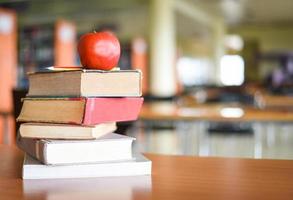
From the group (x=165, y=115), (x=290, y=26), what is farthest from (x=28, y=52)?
(x=290, y=26)

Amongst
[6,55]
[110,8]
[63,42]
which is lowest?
[6,55]

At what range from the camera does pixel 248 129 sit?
4.57m

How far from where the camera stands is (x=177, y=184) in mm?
799

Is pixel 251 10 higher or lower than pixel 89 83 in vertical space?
higher

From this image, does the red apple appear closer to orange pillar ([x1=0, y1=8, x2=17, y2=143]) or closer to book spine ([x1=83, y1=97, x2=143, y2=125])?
book spine ([x1=83, y1=97, x2=143, y2=125])

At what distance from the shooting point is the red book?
0.83m

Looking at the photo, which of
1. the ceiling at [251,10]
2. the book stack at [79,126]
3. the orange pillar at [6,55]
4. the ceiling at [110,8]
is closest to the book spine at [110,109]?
the book stack at [79,126]

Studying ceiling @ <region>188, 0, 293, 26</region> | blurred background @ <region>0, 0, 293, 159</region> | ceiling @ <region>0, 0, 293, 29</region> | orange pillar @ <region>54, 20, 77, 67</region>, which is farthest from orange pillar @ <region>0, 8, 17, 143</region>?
ceiling @ <region>188, 0, 293, 26</region>

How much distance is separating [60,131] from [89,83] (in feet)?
0.34

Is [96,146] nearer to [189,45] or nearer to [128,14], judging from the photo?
[128,14]

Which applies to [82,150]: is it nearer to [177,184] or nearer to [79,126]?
[79,126]

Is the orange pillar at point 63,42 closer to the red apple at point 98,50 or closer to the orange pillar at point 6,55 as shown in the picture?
the orange pillar at point 6,55

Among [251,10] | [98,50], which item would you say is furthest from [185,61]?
[98,50]

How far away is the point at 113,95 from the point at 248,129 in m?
3.87
